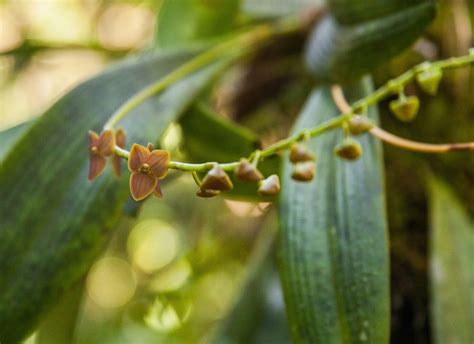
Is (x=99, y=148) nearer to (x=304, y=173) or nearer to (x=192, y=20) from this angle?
(x=304, y=173)

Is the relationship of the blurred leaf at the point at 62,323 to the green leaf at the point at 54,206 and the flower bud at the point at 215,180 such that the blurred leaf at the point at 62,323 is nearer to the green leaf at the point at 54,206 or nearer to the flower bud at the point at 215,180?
the green leaf at the point at 54,206

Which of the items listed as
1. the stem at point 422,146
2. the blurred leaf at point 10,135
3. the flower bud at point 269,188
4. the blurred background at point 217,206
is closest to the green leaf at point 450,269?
the blurred background at point 217,206

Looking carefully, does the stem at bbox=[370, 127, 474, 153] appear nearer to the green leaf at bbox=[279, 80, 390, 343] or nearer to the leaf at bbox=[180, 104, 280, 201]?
the green leaf at bbox=[279, 80, 390, 343]

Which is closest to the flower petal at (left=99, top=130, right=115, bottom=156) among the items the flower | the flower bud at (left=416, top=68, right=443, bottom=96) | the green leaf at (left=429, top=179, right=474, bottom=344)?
the flower

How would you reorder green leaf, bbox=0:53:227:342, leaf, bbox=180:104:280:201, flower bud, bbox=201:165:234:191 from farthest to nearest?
1. leaf, bbox=180:104:280:201
2. green leaf, bbox=0:53:227:342
3. flower bud, bbox=201:165:234:191

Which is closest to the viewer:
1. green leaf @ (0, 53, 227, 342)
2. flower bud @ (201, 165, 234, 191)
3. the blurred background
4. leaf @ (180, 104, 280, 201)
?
flower bud @ (201, 165, 234, 191)

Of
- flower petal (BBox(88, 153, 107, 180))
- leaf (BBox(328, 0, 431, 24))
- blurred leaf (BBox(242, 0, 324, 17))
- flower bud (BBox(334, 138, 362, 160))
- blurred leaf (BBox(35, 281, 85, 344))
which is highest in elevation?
blurred leaf (BBox(242, 0, 324, 17))

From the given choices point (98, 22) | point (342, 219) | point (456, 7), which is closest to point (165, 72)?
point (342, 219)
